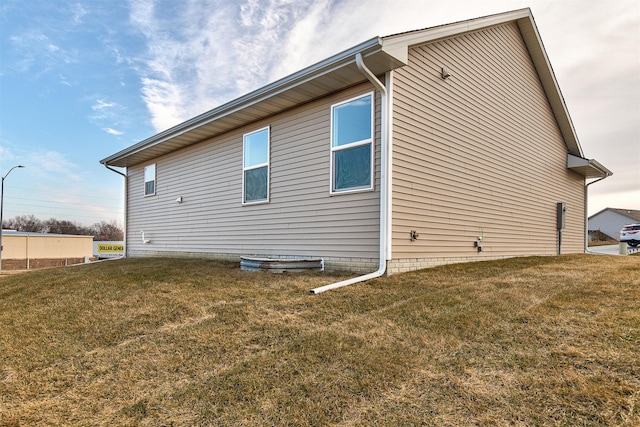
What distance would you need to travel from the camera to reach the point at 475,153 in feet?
25.0

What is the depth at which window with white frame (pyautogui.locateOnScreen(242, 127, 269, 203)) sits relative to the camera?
25.1 feet

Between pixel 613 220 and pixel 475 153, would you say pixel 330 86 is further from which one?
pixel 613 220

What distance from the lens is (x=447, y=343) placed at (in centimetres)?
301

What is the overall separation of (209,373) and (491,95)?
836cm

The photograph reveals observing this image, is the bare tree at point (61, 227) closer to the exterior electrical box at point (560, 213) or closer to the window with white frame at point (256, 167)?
the window with white frame at point (256, 167)

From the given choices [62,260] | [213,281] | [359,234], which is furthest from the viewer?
[62,260]

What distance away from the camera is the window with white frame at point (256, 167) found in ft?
25.1

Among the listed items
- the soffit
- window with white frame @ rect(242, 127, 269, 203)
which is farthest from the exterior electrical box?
window with white frame @ rect(242, 127, 269, 203)

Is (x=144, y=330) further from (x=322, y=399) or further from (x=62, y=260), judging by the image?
(x=62, y=260)

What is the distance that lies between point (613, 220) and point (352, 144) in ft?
184

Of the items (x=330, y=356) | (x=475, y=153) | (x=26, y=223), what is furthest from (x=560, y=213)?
(x=26, y=223)

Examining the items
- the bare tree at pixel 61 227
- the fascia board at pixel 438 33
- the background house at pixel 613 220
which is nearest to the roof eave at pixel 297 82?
the fascia board at pixel 438 33

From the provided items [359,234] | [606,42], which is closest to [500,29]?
[606,42]

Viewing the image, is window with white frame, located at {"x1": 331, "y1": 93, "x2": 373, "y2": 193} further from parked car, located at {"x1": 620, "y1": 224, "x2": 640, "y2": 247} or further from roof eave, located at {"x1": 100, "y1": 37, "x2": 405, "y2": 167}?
parked car, located at {"x1": 620, "y1": 224, "x2": 640, "y2": 247}
